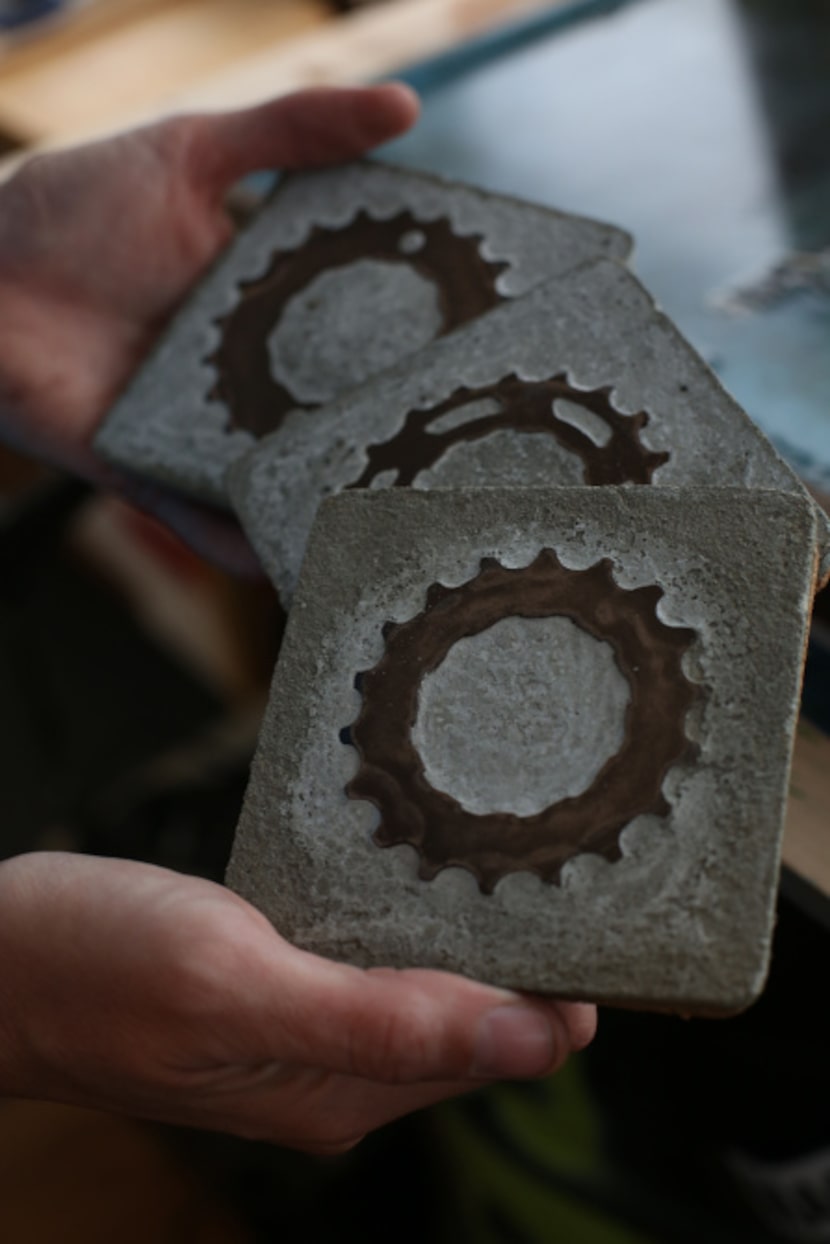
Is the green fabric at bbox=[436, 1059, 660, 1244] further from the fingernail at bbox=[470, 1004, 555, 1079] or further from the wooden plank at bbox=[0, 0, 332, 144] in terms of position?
the wooden plank at bbox=[0, 0, 332, 144]

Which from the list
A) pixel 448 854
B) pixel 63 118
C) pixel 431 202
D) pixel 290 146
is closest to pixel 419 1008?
pixel 448 854

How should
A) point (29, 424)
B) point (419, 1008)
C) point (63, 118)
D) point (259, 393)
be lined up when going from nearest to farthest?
1. point (419, 1008)
2. point (259, 393)
3. point (29, 424)
4. point (63, 118)

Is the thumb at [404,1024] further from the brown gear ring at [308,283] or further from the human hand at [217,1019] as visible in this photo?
the brown gear ring at [308,283]

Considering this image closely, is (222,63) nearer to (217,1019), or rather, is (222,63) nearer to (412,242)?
(412,242)

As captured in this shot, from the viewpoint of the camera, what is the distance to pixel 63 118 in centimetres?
200

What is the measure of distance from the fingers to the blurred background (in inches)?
9.5

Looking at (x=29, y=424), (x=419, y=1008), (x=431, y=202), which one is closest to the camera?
(x=419, y=1008)

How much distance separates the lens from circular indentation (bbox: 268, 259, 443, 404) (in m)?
1.22

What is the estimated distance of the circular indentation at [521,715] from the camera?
→ 83 centimetres

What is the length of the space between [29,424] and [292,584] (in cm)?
57

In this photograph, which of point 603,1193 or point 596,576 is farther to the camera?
point 603,1193

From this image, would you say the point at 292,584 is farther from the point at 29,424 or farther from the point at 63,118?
the point at 63,118

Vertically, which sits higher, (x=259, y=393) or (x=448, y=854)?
(x=259, y=393)

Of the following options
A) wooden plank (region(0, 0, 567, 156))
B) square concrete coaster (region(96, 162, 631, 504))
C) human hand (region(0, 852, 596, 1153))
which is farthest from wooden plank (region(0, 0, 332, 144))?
human hand (region(0, 852, 596, 1153))
